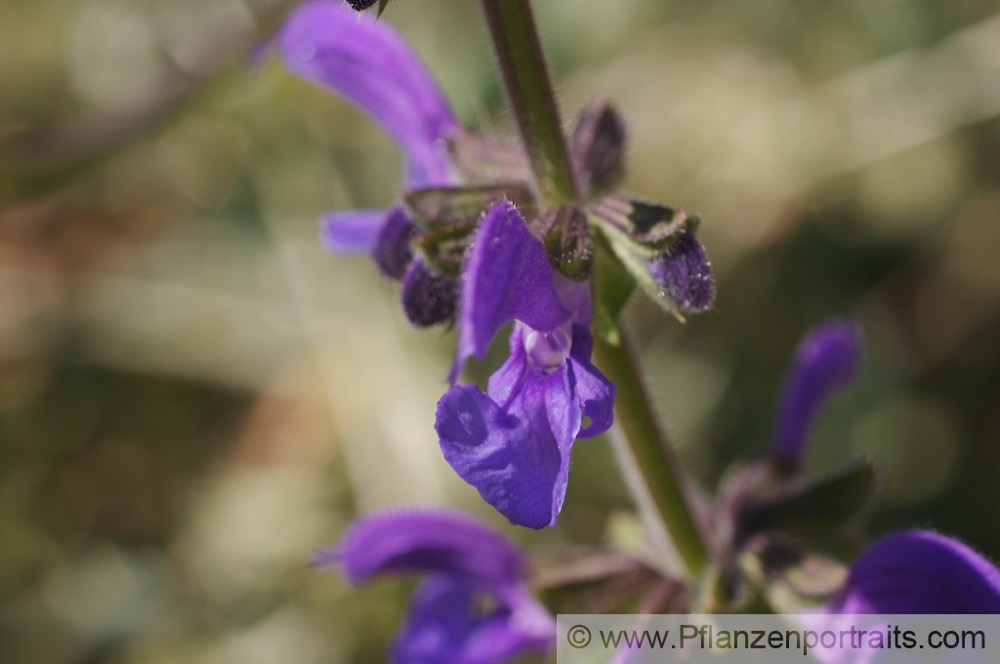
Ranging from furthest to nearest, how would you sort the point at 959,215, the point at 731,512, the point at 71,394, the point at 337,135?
the point at 337,135 → the point at 71,394 → the point at 959,215 → the point at 731,512

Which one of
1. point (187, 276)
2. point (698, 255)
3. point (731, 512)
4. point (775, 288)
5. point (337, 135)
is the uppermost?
point (337, 135)

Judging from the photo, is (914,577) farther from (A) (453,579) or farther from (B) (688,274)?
(A) (453,579)

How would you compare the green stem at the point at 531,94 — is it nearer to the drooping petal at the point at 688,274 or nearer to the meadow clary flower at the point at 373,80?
the drooping petal at the point at 688,274

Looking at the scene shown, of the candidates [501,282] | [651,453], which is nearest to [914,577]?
[651,453]

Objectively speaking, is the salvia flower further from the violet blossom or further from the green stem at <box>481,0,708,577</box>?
the violet blossom

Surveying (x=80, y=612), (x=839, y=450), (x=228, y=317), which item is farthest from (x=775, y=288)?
(x=80, y=612)

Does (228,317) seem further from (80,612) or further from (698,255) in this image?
(698,255)
